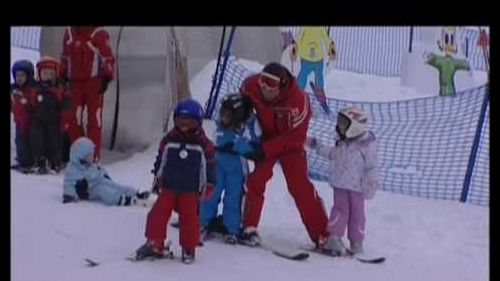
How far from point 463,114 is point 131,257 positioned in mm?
803

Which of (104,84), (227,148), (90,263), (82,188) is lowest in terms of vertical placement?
(90,263)

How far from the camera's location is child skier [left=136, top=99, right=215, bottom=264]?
2291mm

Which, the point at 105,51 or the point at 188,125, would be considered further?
the point at 105,51

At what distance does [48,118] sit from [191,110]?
36 cm

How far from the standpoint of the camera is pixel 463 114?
246cm

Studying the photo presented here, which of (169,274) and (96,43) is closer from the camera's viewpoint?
(169,274)

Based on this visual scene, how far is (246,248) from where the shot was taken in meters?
2.35

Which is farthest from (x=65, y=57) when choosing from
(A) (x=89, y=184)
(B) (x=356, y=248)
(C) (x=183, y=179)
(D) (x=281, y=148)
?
(B) (x=356, y=248)

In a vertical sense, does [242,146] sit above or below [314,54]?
below

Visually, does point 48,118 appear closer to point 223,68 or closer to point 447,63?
point 223,68

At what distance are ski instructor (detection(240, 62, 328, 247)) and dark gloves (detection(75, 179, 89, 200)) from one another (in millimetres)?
353

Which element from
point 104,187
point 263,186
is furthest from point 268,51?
point 104,187
